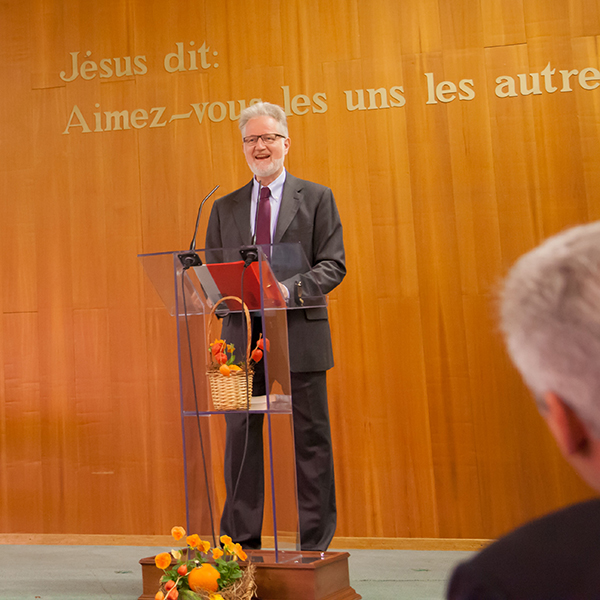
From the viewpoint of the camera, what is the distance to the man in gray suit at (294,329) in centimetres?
251

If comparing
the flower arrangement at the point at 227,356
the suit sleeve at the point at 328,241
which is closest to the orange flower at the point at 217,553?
the flower arrangement at the point at 227,356

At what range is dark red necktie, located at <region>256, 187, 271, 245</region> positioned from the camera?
274cm

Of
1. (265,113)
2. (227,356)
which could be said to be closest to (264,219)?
(265,113)

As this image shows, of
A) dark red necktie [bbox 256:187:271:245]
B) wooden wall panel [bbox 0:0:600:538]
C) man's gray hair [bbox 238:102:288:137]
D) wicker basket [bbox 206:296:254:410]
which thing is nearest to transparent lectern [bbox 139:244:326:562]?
wicker basket [bbox 206:296:254:410]

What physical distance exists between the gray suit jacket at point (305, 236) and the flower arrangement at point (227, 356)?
33cm

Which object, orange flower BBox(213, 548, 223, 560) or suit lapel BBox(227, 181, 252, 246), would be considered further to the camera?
suit lapel BBox(227, 181, 252, 246)

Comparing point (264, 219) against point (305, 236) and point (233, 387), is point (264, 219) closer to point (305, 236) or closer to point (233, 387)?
point (305, 236)

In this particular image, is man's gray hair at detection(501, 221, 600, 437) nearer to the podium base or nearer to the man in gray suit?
the man in gray suit

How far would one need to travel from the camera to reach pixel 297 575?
7.61 ft

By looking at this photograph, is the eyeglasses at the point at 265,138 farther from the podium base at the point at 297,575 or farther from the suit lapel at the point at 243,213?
the podium base at the point at 297,575

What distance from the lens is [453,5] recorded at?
3727 mm

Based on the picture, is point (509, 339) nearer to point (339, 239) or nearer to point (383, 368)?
point (339, 239)

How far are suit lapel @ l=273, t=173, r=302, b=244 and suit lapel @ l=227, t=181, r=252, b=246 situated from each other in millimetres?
123

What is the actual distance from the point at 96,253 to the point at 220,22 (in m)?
1.48
